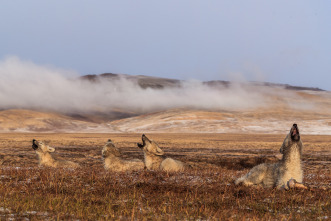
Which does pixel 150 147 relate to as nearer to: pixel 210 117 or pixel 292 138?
pixel 292 138

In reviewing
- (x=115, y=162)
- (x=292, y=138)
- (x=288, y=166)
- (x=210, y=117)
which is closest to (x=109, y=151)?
(x=115, y=162)

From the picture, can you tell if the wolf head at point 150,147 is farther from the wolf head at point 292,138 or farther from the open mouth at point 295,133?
the open mouth at point 295,133

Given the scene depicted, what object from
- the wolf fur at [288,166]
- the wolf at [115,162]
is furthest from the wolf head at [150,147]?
the wolf fur at [288,166]

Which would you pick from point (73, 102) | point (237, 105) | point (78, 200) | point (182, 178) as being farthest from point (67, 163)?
point (73, 102)

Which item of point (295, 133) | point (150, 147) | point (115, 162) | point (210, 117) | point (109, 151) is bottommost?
point (210, 117)

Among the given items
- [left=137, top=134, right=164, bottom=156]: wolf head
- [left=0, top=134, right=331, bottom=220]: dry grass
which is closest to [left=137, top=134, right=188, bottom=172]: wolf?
Result: [left=137, top=134, right=164, bottom=156]: wolf head

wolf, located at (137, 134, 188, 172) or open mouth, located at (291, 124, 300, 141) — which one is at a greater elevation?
open mouth, located at (291, 124, 300, 141)

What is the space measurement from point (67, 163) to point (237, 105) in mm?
147859

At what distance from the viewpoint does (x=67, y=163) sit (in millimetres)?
17422

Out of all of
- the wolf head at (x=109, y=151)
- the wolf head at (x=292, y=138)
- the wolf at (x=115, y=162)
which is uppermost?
the wolf head at (x=292, y=138)

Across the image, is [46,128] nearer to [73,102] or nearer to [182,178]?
[73,102]

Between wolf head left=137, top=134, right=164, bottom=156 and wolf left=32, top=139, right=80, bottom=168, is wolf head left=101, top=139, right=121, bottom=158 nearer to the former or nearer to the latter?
wolf head left=137, top=134, right=164, bottom=156

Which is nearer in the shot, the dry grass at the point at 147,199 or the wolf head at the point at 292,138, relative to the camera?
the dry grass at the point at 147,199

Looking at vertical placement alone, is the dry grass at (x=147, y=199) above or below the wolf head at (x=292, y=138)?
below
